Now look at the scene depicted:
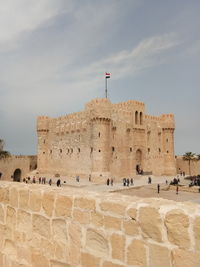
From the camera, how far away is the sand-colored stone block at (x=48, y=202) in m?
3.06

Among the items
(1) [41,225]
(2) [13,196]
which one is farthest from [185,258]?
(2) [13,196]

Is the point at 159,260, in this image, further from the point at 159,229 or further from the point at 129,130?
the point at 129,130

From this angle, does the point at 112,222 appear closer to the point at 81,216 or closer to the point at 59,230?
the point at 81,216

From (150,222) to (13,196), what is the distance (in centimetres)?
231

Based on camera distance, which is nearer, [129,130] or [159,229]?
[159,229]

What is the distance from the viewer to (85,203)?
2723 millimetres

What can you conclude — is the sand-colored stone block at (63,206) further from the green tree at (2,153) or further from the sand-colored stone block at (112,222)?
the green tree at (2,153)

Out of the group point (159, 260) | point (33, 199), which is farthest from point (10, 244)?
point (159, 260)

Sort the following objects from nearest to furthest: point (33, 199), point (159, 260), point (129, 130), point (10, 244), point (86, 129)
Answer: point (159, 260) → point (33, 199) → point (10, 244) → point (86, 129) → point (129, 130)

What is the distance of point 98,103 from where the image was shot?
93.6 feet

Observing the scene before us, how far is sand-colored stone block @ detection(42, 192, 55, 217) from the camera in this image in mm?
3062

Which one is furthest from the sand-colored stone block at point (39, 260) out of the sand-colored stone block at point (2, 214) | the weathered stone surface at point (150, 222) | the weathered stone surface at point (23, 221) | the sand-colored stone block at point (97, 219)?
the weathered stone surface at point (150, 222)

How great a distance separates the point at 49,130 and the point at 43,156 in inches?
160

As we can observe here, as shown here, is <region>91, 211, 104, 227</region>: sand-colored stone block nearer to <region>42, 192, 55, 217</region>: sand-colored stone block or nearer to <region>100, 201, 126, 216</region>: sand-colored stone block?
<region>100, 201, 126, 216</region>: sand-colored stone block
